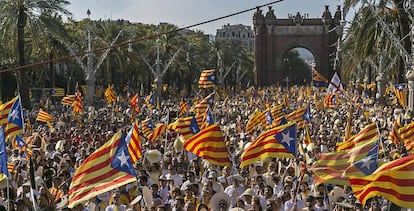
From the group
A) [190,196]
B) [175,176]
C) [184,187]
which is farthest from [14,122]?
[190,196]

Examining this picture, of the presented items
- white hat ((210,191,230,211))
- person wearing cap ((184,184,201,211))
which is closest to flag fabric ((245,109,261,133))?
person wearing cap ((184,184,201,211))

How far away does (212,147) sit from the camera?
12031mm

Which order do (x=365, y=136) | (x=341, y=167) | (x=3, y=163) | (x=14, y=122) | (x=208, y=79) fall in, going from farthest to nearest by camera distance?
(x=208, y=79) → (x=14, y=122) → (x=365, y=136) → (x=3, y=163) → (x=341, y=167)

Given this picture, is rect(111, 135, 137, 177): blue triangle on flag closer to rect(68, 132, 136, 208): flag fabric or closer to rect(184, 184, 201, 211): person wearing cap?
rect(68, 132, 136, 208): flag fabric

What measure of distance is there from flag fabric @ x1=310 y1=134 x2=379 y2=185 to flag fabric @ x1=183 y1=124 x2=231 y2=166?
3029mm

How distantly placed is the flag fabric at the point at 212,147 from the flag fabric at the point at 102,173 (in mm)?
3254

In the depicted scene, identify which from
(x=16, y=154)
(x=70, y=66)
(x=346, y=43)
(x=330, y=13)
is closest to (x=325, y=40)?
(x=330, y=13)

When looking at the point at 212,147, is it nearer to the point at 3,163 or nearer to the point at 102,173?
the point at 3,163

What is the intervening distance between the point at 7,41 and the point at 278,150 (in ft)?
68.9

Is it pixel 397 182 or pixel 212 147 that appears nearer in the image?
pixel 397 182

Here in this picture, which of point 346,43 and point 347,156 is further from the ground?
point 346,43

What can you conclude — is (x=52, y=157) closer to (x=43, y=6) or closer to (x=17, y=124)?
(x=17, y=124)

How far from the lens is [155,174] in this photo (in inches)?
481

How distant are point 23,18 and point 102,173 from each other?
20.2 meters
